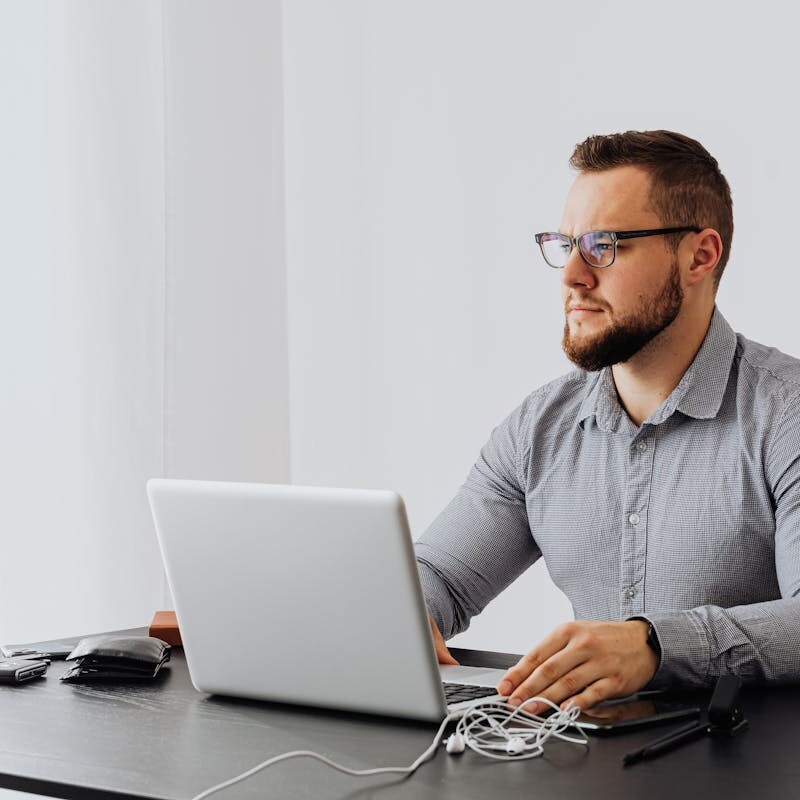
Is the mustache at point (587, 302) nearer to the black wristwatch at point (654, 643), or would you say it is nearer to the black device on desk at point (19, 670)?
the black wristwatch at point (654, 643)

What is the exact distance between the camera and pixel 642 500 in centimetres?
194

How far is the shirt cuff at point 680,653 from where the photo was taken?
147cm

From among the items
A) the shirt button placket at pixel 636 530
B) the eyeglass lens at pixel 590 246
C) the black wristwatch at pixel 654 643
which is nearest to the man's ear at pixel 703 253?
the eyeglass lens at pixel 590 246

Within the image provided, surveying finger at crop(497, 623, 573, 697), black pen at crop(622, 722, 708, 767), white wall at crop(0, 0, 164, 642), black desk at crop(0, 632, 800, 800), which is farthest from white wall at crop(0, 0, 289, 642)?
black pen at crop(622, 722, 708, 767)

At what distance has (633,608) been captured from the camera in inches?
76.9

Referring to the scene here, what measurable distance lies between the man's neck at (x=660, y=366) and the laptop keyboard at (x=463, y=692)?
0.69 metres

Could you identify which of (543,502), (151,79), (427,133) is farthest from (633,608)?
(427,133)

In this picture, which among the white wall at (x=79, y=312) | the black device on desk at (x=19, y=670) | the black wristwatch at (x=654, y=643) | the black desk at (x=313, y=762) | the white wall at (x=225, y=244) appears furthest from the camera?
the white wall at (x=225, y=244)

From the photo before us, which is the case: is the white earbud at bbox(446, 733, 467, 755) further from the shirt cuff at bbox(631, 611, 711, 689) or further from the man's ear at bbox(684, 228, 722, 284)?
the man's ear at bbox(684, 228, 722, 284)

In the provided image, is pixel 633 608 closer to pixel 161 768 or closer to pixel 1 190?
pixel 161 768

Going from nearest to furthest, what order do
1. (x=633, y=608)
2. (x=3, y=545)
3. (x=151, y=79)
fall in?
(x=633, y=608), (x=3, y=545), (x=151, y=79)

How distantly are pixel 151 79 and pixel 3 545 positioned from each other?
122cm

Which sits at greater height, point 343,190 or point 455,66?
point 455,66

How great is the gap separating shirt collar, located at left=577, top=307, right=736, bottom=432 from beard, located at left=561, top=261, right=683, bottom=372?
64mm
